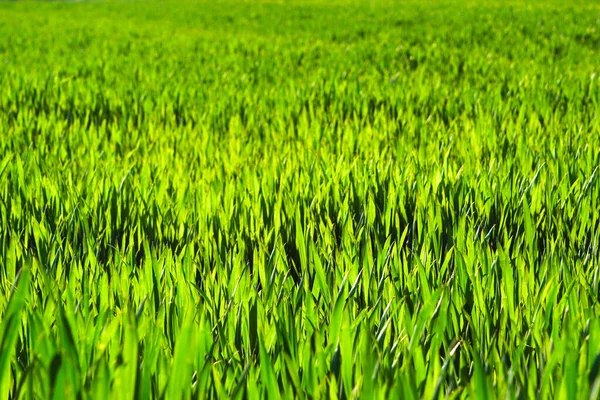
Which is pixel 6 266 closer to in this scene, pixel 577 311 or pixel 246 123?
pixel 577 311

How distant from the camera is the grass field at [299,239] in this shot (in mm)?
876

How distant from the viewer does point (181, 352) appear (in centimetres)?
82

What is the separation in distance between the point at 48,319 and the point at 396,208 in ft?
3.98

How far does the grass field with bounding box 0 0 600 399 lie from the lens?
0.88 meters

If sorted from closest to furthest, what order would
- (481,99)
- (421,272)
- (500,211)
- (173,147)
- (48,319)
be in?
(48,319) < (421,272) < (500,211) < (173,147) < (481,99)

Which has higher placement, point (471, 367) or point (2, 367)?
point (2, 367)

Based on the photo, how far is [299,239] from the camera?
164 centimetres

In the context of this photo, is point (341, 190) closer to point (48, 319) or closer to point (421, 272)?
point (421, 272)

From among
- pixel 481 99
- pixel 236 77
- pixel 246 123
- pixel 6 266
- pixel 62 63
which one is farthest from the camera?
pixel 62 63

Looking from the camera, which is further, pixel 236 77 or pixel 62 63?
pixel 62 63

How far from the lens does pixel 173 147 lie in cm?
312

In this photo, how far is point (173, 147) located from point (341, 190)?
1.34 m

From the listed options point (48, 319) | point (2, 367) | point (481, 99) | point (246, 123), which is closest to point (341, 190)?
point (48, 319)

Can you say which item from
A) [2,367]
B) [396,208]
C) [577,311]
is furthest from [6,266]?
[577,311]
